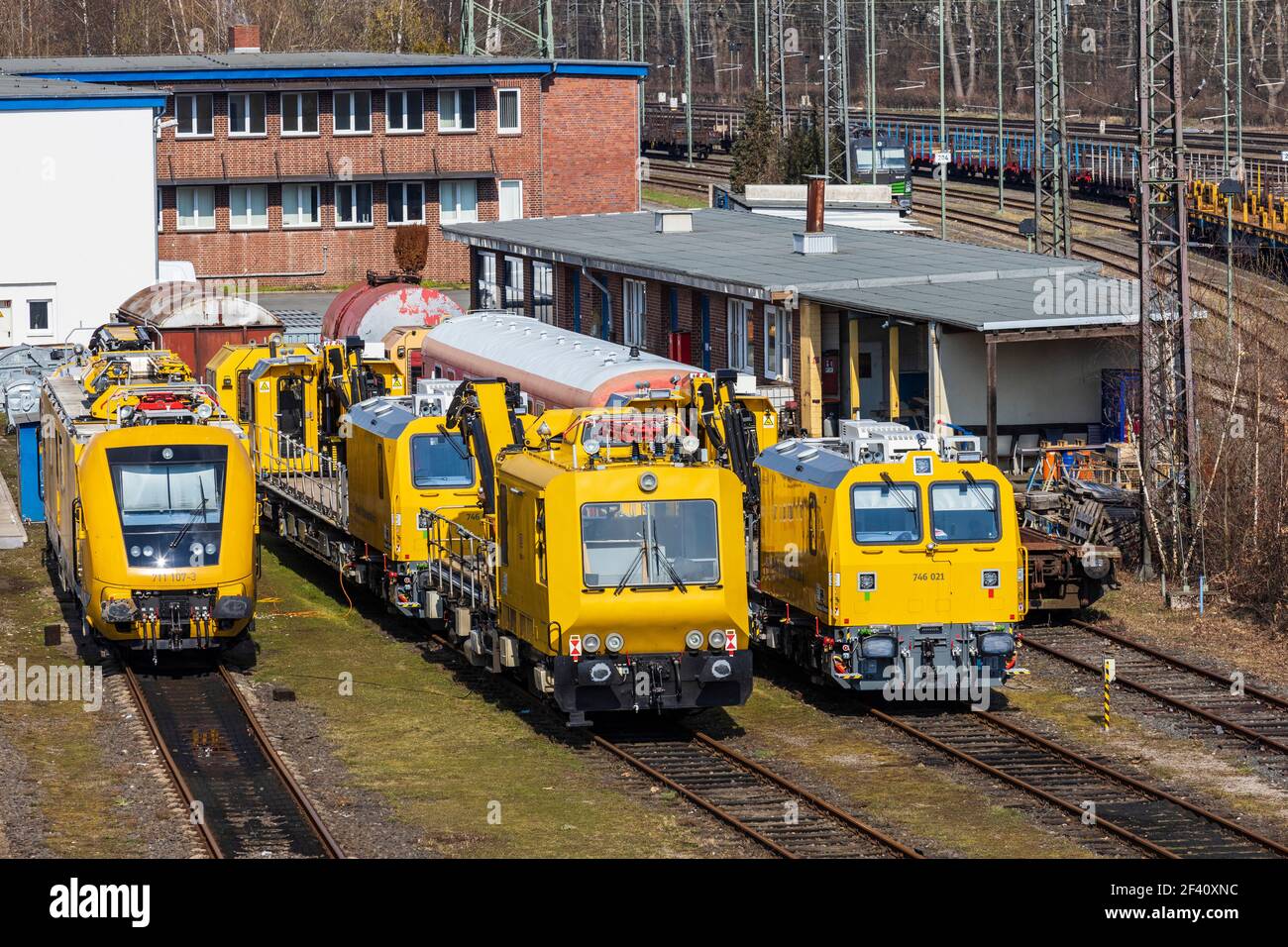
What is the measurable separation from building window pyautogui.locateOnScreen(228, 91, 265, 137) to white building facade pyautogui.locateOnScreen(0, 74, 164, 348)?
15790mm

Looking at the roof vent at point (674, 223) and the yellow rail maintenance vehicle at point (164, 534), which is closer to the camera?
the yellow rail maintenance vehicle at point (164, 534)

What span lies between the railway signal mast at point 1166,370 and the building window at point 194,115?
45.0m

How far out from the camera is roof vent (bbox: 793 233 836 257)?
127ft

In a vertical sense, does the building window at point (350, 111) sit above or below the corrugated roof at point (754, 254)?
above

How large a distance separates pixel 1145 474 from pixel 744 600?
396 inches

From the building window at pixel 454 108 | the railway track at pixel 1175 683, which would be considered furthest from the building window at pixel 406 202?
the railway track at pixel 1175 683

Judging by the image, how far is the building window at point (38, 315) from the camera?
165 ft

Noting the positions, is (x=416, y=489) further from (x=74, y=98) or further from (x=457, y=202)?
(x=457, y=202)

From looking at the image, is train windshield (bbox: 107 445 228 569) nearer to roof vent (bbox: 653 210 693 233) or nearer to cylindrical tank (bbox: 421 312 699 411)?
cylindrical tank (bbox: 421 312 699 411)

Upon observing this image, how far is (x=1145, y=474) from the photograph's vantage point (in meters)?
26.3

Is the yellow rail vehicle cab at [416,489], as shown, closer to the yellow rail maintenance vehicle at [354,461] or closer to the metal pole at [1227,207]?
the yellow rail maintenance vehicle at [354,461]
